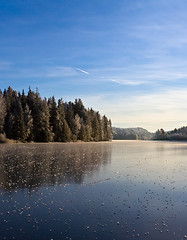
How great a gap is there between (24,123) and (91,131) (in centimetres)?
3903

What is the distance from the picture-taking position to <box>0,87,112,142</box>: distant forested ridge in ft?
218

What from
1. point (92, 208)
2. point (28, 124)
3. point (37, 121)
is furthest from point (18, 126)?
point (92, 208)

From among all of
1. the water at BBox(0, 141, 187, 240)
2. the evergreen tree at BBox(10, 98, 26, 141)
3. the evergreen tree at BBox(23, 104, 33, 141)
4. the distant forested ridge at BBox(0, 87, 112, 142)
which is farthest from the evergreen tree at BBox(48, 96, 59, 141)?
the water at BBox(0, 141, 187, 240)

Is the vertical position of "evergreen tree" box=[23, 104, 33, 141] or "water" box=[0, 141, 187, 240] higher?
"evergreen tree" box=[23, 104, 33, 141]

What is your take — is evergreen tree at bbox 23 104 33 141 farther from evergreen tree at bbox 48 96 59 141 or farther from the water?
the water

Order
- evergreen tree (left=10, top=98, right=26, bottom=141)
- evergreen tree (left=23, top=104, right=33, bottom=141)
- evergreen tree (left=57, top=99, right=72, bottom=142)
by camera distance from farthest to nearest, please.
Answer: evergreen tree (left=57, top=99, right=72, bottom=142)
evergreen tree (left=23, top=104, right=33, bottom=141)
evergreen tree (left=10, top=98, right=26, bottom=141)

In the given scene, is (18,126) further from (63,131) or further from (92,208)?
(92,208)

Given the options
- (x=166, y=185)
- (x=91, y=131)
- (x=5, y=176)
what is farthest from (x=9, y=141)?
(x=166, y=185)

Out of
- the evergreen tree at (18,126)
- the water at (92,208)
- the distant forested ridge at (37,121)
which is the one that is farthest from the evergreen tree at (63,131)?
the water at (92,208)

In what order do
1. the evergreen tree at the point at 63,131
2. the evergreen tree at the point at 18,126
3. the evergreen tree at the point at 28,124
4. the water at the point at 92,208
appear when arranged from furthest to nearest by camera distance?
the evergreen tree at the point at 63,131
the evergreen tree at the point at 28,124
the evergreen tree at the point at 18,126
the water at the point at 92,208

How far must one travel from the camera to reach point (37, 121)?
240 feet

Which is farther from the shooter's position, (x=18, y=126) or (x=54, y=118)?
(x=54, y=118)

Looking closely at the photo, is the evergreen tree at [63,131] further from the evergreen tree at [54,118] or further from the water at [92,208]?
the water at [92,208]

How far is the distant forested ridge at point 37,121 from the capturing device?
66375mm
